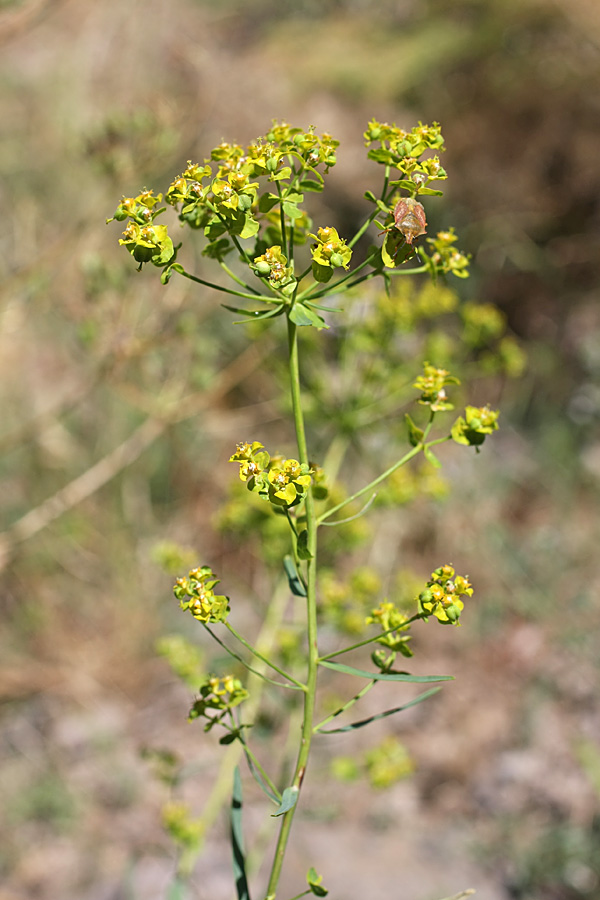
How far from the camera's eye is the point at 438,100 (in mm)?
7785

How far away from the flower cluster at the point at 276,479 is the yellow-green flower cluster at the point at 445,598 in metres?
0.28

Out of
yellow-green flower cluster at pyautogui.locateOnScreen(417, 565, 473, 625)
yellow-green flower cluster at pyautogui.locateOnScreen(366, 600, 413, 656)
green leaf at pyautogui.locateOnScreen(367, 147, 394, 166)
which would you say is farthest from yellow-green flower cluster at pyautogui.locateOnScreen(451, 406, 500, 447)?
green leaf at pyautogui.locateOnScreen(367, 147, 394, 166)

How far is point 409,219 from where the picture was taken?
1.11m

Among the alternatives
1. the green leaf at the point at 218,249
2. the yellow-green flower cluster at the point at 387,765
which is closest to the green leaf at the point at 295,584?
the green leaf at the point at 218,249

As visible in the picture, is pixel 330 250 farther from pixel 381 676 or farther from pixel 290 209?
pixel 381 676

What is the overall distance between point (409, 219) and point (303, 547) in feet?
1.84

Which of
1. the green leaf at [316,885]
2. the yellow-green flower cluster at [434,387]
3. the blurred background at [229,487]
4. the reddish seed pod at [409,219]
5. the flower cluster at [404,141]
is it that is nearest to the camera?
the reddish seed pod at [409,219]

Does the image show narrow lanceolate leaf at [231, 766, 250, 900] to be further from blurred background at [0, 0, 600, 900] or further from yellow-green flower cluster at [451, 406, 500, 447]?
blurred background at [0, 0, 600, 900]

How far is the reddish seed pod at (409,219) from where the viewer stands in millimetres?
1104

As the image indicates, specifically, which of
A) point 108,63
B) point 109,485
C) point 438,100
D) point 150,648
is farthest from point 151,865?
point 438,100

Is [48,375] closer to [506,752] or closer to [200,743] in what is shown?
[200,743]

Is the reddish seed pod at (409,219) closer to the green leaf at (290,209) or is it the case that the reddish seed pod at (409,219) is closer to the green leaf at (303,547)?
the green leaf at (290,209)

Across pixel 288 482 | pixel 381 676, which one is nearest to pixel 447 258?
pixel 288 482

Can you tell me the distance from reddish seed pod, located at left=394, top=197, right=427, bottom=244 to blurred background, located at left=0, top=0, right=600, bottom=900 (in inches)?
69.7
